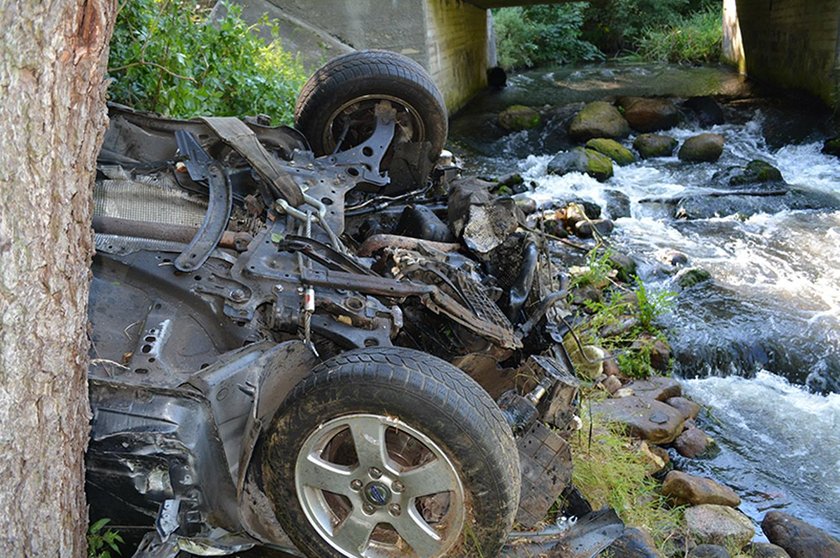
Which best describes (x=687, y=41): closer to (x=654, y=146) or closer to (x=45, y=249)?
(x=654, y=146)

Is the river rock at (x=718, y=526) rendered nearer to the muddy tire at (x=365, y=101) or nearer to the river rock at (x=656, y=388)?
the river rock at (x=656, y=388)

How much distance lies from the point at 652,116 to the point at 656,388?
28.0 feet

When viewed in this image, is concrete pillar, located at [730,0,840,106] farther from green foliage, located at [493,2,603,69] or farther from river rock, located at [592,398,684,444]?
river rock, located at [592,398,684,444]

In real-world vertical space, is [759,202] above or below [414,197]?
below

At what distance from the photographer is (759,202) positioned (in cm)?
943

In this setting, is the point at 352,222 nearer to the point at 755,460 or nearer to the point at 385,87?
the point at 385,87

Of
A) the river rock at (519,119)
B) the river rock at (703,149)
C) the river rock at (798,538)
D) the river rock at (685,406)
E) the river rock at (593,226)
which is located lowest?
the river rock at (798,538)

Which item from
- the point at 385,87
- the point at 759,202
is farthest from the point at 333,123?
the point at 759,202

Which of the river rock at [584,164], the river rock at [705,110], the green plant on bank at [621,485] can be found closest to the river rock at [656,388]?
the green plant on bank at [621,485]

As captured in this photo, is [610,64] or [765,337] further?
[610,64]

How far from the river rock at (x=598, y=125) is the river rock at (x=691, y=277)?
5618 mm

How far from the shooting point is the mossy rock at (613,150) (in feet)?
37.4

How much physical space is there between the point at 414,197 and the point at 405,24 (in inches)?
337

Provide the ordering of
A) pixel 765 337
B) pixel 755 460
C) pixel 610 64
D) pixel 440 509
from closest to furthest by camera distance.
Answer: pixel 440 509
pixel 755 460
pixel 765 337
pixel 610 64
